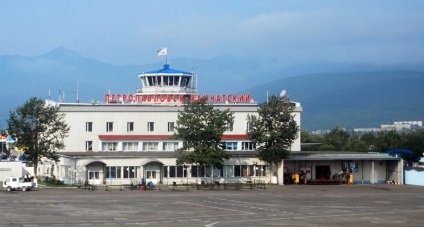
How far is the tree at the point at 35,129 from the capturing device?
103 metres

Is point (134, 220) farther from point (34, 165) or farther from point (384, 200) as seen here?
point (34, 165)

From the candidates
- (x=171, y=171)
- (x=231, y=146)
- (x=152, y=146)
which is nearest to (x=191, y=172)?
(x=171, y=171)

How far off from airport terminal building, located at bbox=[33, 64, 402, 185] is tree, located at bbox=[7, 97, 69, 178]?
3.43 m

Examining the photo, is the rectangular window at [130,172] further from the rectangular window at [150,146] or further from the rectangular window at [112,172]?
the rectangular window at [150,146]

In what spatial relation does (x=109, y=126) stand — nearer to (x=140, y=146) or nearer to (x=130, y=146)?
(x=130, y=146)

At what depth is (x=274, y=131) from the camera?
3999 inches

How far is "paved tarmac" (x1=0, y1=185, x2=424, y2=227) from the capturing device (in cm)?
5194

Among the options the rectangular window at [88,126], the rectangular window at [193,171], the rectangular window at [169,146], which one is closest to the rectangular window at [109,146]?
the rectangular window at [88,126]

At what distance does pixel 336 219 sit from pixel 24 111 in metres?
60.3

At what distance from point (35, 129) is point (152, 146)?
64.5ft

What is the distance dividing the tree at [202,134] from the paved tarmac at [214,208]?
966 centimetres

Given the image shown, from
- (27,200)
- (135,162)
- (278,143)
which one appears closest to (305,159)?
(278,143)

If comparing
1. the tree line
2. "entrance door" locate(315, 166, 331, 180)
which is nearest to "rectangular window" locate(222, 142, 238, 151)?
"entrance door" locate(315, 166, 331, 180)

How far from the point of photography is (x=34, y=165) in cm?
10512
